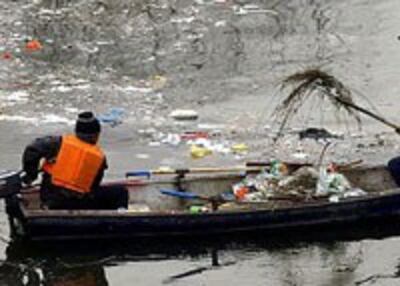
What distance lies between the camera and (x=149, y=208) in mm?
11750

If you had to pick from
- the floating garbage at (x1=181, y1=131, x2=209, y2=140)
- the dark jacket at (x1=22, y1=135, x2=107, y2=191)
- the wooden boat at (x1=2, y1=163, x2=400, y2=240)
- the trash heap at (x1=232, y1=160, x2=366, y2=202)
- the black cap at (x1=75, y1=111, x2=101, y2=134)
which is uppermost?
the black cap at (x1=75, y1=111, x2=101, y2=134)

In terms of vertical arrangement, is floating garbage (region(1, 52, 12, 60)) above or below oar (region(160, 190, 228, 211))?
above

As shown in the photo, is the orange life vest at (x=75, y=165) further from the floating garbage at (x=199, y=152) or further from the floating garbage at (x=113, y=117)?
the floating garbage at (x=113, y=117)

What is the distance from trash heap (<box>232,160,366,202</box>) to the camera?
454 inches

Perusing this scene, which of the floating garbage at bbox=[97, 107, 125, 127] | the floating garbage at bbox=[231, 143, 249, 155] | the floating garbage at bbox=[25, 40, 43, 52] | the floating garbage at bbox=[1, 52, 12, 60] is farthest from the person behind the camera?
the floating garbage at bbox=[25, 40, 43, 52]

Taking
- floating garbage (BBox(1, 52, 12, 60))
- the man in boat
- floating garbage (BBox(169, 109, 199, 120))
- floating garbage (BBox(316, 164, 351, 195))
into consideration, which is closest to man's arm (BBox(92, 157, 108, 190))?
the man in boat

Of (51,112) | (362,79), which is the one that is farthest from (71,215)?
(362,79)

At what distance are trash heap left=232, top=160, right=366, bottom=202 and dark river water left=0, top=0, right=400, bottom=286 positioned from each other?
0.42 meters

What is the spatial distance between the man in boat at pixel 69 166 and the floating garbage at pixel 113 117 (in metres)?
4.27

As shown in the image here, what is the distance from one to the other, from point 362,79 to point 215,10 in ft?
17.0

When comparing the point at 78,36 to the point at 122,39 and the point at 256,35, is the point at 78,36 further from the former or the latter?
the point at 256,35

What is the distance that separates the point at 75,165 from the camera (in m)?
10.7

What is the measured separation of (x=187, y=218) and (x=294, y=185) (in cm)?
143

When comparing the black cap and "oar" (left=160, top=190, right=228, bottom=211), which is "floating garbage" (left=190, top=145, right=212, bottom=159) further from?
the black cap
